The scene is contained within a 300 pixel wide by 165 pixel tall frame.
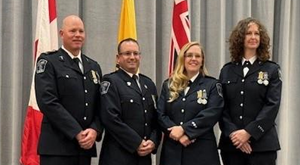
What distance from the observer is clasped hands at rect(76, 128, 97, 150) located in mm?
2436

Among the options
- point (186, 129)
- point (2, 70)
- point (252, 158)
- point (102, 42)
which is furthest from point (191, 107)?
point (2, 70)

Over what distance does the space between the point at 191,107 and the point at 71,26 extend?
914 millimetres

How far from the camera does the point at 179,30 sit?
12.1 ft

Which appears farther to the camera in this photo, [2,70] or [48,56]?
[2,70]

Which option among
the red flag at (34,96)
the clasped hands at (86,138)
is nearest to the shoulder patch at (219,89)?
the clasped hands at (86,138)

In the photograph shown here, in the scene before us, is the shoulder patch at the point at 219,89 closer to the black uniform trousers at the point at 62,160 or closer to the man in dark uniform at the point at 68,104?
the man in dark uniform at the point at 68,104

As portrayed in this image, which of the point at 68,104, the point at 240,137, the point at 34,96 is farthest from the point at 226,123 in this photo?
the point at 34,96

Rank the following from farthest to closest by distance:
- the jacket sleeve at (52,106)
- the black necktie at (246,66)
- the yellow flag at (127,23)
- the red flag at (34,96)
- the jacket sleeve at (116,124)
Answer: the yellow flag at (127,23) → the red flag at (34,96) → the black necktie at (246,66) → the jacket sleeve at (116,124) → the jacket sleeve at (52,106)

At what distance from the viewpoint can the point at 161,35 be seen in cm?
437

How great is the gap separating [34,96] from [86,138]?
1025 millimetres

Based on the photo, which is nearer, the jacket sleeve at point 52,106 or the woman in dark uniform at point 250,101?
the jacket sleeve at point 52,106

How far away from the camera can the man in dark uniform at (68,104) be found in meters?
2.43

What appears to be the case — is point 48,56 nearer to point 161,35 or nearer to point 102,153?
point 102,153

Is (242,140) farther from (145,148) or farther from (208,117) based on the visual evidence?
(145,148)
